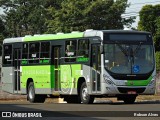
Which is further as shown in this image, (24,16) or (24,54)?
(24,16)

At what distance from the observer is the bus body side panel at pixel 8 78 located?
34875 mm

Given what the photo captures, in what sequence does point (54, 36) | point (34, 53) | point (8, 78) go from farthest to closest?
point (8, 78)
point (34, 53)
point (54, 36)

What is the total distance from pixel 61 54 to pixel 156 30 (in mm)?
47540

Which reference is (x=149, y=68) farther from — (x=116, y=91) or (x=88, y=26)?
(x=88, y=26)

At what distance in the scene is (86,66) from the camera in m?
29.0

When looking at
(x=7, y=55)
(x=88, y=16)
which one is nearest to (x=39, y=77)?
(x=7, y=55)

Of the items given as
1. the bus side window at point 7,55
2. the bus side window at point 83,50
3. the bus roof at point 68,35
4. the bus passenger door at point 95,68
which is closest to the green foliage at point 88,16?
the bus side window at point 7,55

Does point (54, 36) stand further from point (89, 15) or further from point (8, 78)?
point (89, 15)

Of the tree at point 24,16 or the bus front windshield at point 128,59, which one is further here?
the tree at point 24,16

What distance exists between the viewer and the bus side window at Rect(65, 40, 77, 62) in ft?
98.5

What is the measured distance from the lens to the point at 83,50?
29.4 m

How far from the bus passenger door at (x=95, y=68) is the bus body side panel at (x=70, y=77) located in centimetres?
99

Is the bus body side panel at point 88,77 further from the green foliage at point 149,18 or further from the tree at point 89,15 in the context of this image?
the green foliage at point 149,18

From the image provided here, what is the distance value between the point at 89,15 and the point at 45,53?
42533mm
